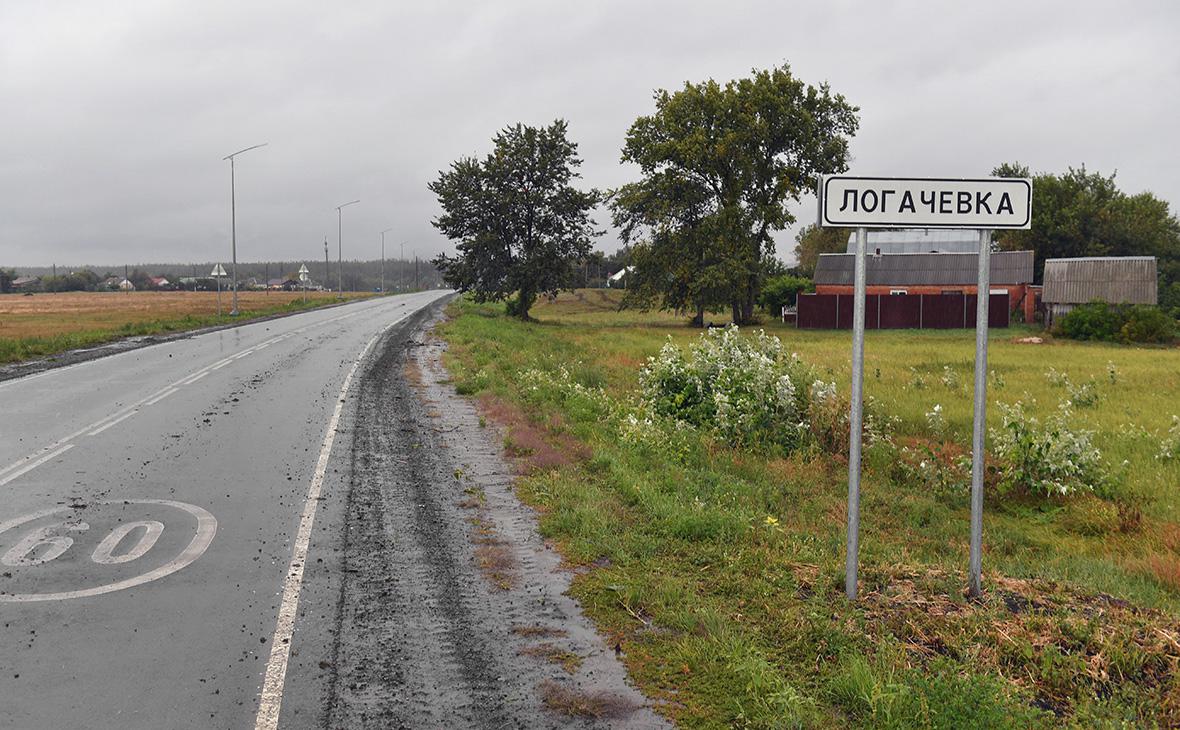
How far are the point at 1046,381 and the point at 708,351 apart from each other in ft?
37.7

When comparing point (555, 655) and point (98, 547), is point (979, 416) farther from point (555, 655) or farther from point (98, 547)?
point (98, 547)

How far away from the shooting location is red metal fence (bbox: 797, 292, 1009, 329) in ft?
154

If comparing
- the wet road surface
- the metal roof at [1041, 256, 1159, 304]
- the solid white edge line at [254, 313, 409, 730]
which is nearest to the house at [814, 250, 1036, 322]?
the metal roof at [1041, 256, 1159, 304]

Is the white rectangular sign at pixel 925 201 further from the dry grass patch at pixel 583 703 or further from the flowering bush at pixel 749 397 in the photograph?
the flowering bush at pixel 749 397

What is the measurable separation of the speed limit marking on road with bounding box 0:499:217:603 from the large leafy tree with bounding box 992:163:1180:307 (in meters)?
64.9

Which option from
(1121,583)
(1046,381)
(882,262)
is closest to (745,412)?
(1121,583)

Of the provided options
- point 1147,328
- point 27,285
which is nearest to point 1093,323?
point 1147,328

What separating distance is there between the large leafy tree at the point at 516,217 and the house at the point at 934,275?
16364mm

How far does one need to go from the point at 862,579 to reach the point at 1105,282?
47703 millimetres

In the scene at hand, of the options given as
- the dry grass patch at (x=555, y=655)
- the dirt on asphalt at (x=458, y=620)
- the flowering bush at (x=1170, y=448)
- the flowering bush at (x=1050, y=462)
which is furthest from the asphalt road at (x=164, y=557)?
the flowering bush at (x=1170, y=448)

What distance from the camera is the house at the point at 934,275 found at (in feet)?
171

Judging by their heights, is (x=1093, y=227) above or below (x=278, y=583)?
above

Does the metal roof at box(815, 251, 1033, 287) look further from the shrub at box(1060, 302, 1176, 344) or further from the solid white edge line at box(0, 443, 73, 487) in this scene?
the solid white edge line at box(0, 443, 73, 487)

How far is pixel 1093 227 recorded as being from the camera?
211ft
